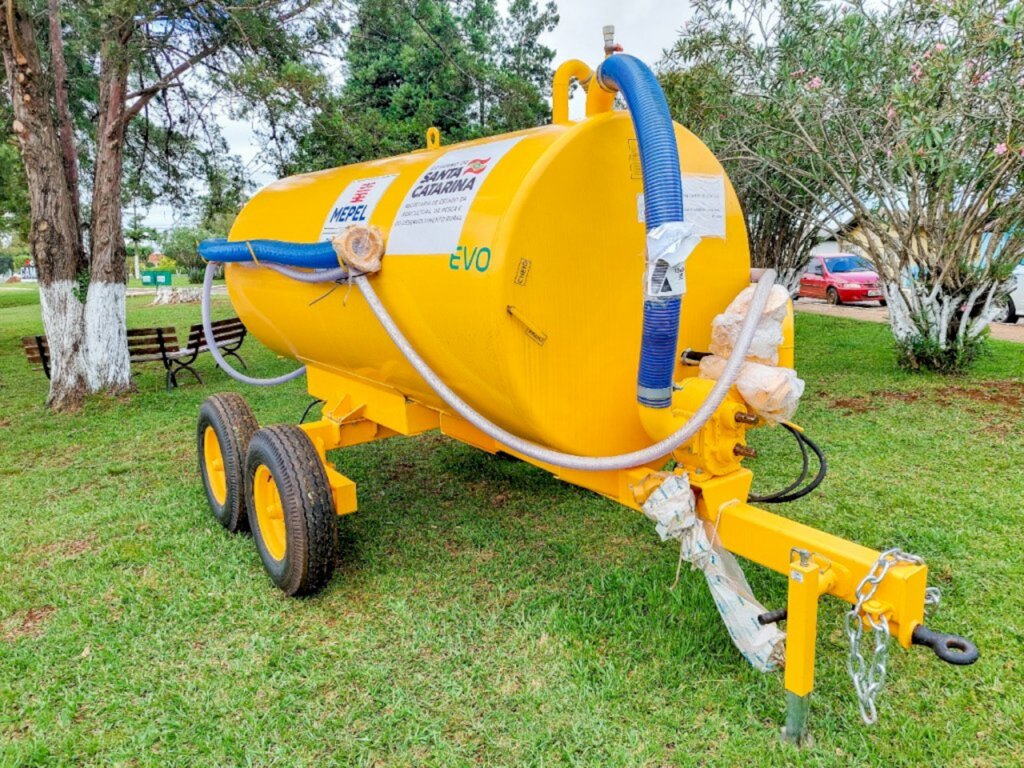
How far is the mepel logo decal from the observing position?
8.77 feet

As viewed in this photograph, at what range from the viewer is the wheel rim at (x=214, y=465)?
4.38 metres

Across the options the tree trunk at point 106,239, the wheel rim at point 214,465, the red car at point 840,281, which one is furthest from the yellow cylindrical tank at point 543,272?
the red car at point 840,281

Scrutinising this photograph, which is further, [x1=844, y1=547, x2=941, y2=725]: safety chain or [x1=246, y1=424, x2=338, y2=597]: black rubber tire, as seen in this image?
[x1=246, y1=424, x2=338, y2=597]: black rubber tire

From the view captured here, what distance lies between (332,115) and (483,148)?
17.2 feet

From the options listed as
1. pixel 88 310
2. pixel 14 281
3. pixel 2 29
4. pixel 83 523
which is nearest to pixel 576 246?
pixel 83 523

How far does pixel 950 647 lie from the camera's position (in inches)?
75.3

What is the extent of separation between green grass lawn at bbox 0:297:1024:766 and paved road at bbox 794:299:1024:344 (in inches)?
323

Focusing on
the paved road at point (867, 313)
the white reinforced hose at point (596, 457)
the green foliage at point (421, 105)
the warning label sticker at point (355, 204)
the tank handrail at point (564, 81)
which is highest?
the green foliage at point (421, 105)

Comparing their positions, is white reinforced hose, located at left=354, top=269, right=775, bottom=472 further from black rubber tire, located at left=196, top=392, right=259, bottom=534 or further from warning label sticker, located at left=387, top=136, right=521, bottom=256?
black rubber tire, located at left=196, top=392, right=259, bottom=534

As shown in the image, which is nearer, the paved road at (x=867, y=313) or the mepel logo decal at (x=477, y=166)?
the mepel logo decal at (x=477, y=166)

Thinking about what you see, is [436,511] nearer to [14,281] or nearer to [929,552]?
[929,552]

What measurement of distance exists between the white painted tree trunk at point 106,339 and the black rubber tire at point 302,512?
218 inches

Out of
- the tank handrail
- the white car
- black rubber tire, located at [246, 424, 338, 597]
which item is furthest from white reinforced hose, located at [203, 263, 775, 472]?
the white car

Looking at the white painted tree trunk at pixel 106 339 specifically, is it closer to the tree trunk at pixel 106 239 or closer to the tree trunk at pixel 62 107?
the tree trunk at pixel 106 239
